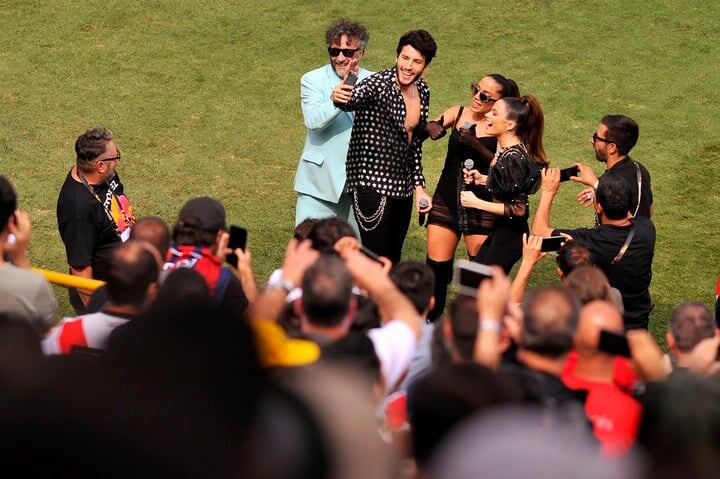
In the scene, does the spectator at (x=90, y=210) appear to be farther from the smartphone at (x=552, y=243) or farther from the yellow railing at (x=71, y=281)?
the smartphone at (x=552, y=243)

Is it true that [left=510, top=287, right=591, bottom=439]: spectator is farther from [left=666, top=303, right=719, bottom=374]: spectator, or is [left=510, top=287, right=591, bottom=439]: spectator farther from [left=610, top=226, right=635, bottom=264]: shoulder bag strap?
[left=610, top=226, right=635, bottom=264]: shoulder bag strap

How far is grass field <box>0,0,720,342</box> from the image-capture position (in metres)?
7.80

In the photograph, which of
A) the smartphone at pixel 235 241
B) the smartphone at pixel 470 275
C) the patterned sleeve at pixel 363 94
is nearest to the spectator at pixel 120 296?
the smartphone at pixel 235 241

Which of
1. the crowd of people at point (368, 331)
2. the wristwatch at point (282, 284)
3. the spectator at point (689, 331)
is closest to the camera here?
the crowd of people at point (368, 331)

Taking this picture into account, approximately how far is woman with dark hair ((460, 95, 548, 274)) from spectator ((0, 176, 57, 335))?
257 cm

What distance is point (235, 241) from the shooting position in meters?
4.56

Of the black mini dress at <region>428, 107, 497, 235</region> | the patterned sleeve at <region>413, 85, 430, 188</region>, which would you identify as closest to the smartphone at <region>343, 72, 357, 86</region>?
the patterned sleeve at <region>413, 85, 430, 188</region>

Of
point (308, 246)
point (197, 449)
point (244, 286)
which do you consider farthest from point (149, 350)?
point (244, 286)

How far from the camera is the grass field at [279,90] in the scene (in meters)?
7.80

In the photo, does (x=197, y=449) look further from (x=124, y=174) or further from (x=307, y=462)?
(x=124, y=174)

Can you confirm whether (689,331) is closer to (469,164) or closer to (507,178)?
(507,178)

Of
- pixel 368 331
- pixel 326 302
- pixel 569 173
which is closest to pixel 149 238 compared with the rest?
pixel 368 331

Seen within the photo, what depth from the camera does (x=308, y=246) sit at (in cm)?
432

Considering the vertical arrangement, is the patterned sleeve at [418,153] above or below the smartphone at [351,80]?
below
